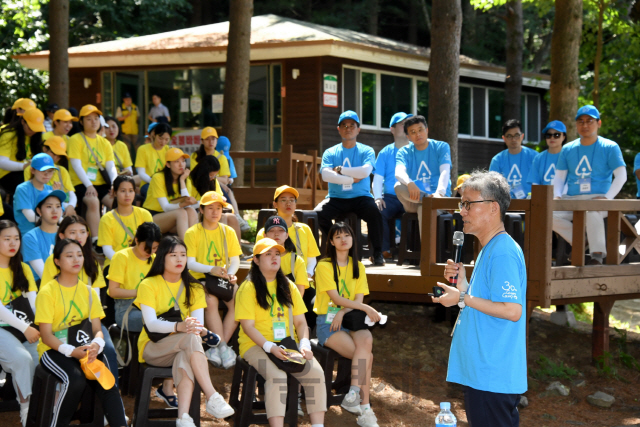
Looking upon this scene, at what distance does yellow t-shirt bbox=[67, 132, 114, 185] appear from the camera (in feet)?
28.8

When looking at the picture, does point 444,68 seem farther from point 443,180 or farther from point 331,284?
point 331,284

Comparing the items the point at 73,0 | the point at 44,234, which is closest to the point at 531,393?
the point at 44,234

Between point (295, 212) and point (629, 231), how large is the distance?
3690 mm

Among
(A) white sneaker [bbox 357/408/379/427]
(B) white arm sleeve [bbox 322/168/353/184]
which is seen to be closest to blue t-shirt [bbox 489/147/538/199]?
(B) white arm sleeve [bbox 322/168/353/184]

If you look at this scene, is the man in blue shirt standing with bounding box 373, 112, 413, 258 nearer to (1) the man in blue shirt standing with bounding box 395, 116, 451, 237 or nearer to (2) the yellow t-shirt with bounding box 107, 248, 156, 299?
(1) the man in blue shirt standing with bounding box 395, 116, 451, 237

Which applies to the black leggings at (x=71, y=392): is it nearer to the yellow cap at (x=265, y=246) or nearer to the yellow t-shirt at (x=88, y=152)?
the yellow cap at (x=265, y=246)

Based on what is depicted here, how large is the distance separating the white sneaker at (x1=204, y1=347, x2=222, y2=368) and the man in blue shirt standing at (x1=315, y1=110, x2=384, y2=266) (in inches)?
80.1

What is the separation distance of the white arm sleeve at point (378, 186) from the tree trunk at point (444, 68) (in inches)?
118

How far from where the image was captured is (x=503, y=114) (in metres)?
21.9

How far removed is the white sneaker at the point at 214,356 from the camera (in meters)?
6.62

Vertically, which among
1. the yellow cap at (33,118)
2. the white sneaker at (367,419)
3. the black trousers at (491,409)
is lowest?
the white sneaker at (367,419)


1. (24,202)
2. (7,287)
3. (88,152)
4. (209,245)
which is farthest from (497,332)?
(88,152)

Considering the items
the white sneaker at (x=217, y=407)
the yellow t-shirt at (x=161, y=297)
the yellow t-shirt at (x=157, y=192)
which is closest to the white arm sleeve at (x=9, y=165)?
the yellow t-shirt at (x=157, y=192)

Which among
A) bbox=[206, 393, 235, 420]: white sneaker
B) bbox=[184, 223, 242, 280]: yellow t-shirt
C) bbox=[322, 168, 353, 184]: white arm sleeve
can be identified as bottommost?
bbox=[206, 393, 235, 420]: white sneaker
